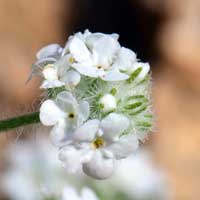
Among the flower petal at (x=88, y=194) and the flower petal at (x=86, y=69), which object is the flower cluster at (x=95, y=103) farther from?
the flower petal at (x=88, y=194)

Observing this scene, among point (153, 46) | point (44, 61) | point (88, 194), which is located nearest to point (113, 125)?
point (44, 61)

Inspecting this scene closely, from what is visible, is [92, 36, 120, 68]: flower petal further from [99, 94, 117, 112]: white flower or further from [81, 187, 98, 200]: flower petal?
[81, 187, 98, 200]: flower petal

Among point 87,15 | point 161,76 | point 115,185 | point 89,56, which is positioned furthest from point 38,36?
point 89,56

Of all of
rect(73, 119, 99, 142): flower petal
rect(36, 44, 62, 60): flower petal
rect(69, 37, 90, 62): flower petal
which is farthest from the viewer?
rect(36, 44, 62, 60): flower petal

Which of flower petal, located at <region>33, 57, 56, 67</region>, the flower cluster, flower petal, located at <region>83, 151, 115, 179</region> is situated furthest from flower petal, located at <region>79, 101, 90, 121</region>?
flower petal, located at <region>33, 57, 56, 67</region>

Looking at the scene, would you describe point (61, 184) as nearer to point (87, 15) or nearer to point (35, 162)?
point (35, 162)
